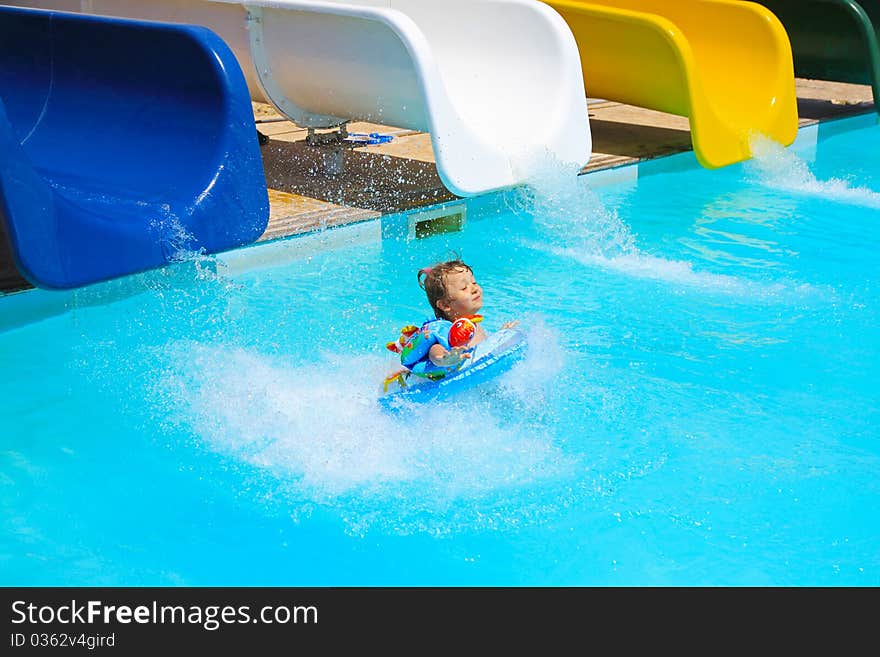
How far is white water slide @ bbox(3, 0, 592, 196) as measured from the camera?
5520 mm

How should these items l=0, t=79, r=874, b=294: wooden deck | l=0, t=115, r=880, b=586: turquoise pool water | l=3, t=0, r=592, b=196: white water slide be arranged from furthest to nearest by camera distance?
l=0, t=79, r=874, b=294: wooden deck → l=3, t=0, r=592, b=196: white water slide → l=0, t=115, r=880, b=586: turquoise pool water

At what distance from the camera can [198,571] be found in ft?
10.2

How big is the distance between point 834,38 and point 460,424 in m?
5.88

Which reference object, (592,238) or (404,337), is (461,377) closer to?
(404,337)

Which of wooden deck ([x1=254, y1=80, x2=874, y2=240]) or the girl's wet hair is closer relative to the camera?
the girl's wet hair

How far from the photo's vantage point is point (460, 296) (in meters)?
3.86

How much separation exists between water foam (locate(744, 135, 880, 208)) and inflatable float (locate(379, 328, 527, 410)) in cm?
371

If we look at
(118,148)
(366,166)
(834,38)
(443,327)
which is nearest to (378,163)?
(366,166)

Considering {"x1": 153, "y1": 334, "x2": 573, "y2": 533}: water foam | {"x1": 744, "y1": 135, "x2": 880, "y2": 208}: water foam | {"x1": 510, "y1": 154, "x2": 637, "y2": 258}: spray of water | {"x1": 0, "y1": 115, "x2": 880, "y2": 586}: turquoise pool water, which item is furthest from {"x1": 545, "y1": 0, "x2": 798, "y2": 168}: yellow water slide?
{"x1": 153, "y1": 334, "x2": 573, "y2": 533}: water foam

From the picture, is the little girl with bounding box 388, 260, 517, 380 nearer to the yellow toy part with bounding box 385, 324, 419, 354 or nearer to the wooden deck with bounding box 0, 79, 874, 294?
A: the yellow toy part with bounding box 385, 324, 419, 354

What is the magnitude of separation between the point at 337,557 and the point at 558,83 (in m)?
3.69

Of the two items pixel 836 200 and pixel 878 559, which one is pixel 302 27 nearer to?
pixel 836 200

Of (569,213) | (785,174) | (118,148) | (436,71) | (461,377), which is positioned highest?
(436,71)
